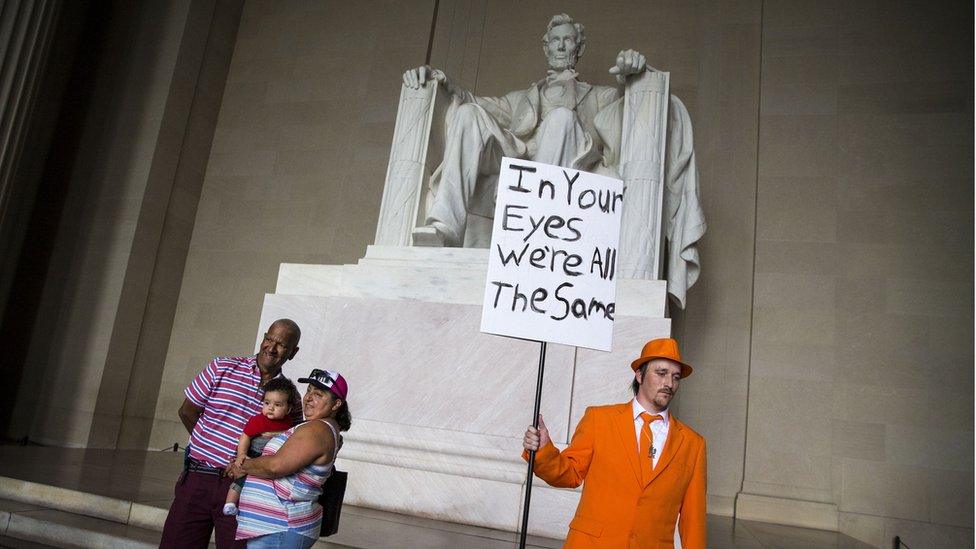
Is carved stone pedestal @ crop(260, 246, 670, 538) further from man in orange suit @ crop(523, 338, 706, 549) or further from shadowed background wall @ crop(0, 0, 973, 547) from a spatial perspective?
shadowed background wall @ crop(0, 0, 973, 547)

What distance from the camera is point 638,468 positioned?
211 cm

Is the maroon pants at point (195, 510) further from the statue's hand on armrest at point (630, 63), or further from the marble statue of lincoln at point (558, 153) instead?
the statue's hand on armrest at point (630, 63)

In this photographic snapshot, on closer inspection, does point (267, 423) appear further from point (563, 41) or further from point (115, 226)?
point (115, 226)

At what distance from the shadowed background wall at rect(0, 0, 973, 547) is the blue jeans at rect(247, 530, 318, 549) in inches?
189

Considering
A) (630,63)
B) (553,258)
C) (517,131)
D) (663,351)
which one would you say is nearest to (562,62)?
(517,131)

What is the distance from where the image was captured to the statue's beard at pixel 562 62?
5.91 m

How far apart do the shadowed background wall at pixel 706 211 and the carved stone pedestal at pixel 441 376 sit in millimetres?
2726

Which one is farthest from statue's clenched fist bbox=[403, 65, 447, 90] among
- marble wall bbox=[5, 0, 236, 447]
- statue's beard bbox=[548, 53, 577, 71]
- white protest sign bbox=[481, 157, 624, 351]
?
marble wall bbox=[5, 0, 236, 447]

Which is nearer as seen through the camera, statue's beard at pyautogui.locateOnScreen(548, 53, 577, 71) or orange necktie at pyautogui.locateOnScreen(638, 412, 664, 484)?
orange necktie at pyautogui.locateOnScreen(638, 412, 664, 484)

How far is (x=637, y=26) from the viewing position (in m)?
7.81

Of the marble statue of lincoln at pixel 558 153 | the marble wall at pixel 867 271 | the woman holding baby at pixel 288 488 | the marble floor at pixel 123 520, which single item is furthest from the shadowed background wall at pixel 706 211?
the woman holding baby at pixel 288 488

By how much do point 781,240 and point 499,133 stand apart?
2.90 m

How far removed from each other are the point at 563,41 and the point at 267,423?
4397mm

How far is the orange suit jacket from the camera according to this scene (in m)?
2.06
